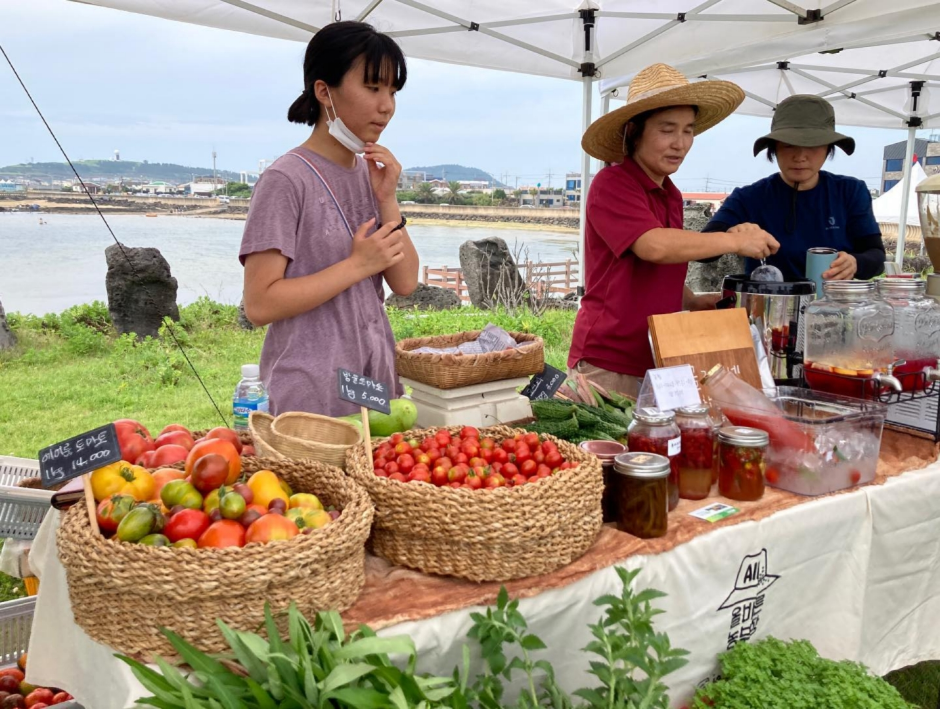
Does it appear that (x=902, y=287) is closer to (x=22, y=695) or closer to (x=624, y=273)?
(x=624, y=273)

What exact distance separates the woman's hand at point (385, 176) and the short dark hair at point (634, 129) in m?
0.87

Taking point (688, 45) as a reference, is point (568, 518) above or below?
below

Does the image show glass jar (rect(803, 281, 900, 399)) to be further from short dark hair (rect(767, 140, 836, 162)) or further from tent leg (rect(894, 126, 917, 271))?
tent leg (rect(894, 126, 917, 271))

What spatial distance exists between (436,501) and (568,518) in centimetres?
28

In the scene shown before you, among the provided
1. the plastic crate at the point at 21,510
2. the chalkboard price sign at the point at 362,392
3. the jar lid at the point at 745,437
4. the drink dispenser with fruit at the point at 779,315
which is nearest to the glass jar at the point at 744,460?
the jar lid at the point at 745,437

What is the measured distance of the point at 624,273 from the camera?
2.57m

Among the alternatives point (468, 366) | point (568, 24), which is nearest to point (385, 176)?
point (468, 366)

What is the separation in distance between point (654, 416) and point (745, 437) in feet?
0.91

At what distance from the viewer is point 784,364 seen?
2.54 m

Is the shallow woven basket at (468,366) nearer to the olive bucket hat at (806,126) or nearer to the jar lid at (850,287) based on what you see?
the jar lid at (850,287)

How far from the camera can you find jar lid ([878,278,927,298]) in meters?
2.33

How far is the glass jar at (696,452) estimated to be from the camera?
75.1 inches

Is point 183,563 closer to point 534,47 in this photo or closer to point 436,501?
point 436,501

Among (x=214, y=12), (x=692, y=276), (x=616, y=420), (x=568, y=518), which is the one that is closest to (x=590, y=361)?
(x=616, y=420)
